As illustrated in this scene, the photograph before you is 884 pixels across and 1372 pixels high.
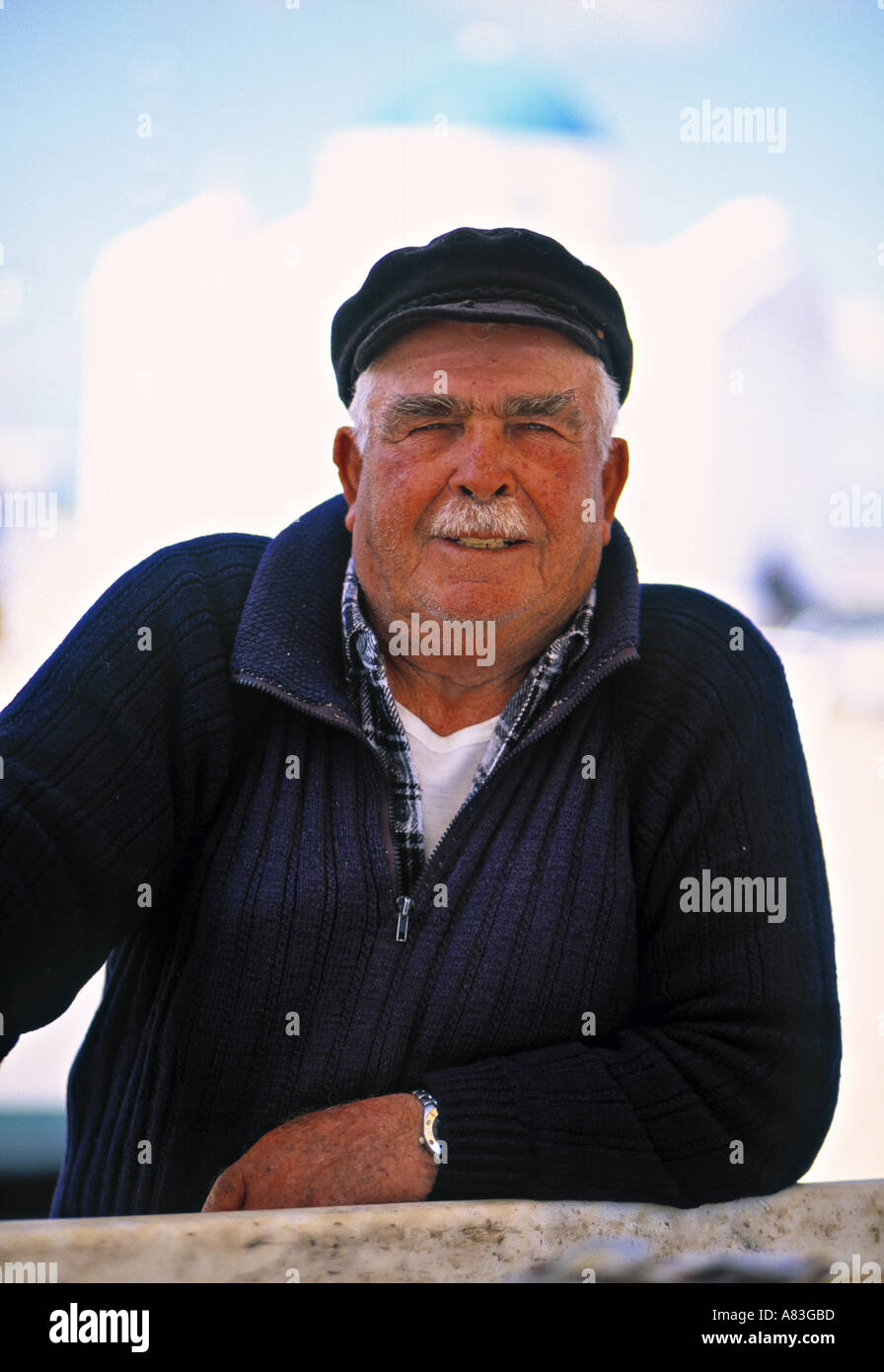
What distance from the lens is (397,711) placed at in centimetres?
183

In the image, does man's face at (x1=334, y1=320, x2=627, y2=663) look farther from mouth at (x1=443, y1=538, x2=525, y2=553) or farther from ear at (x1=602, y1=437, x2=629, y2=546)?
ear at (x1=602, y1=437, x2=629, y2=546)

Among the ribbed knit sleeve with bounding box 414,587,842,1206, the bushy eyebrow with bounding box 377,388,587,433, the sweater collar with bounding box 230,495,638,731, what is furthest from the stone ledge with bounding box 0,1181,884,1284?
the bushy eyebrow with bounding box 377,388,587,433

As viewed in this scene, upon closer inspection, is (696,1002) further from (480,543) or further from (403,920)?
(480,543)

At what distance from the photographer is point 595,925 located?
5.62 feet

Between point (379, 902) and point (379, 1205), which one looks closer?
point (379, 1205)

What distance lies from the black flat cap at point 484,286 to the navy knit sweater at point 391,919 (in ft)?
1.41

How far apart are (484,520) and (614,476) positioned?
311 mm

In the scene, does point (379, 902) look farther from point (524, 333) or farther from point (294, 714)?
point (524, 333)

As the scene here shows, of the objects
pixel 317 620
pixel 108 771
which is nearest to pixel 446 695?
pixel 317 620

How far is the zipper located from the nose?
0.30 meters

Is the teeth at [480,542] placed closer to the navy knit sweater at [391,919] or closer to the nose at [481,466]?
the nose at [481,466]

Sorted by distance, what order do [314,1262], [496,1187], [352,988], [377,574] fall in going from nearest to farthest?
[314,1262] < [496,1187] < [352,988] < [377,574]
